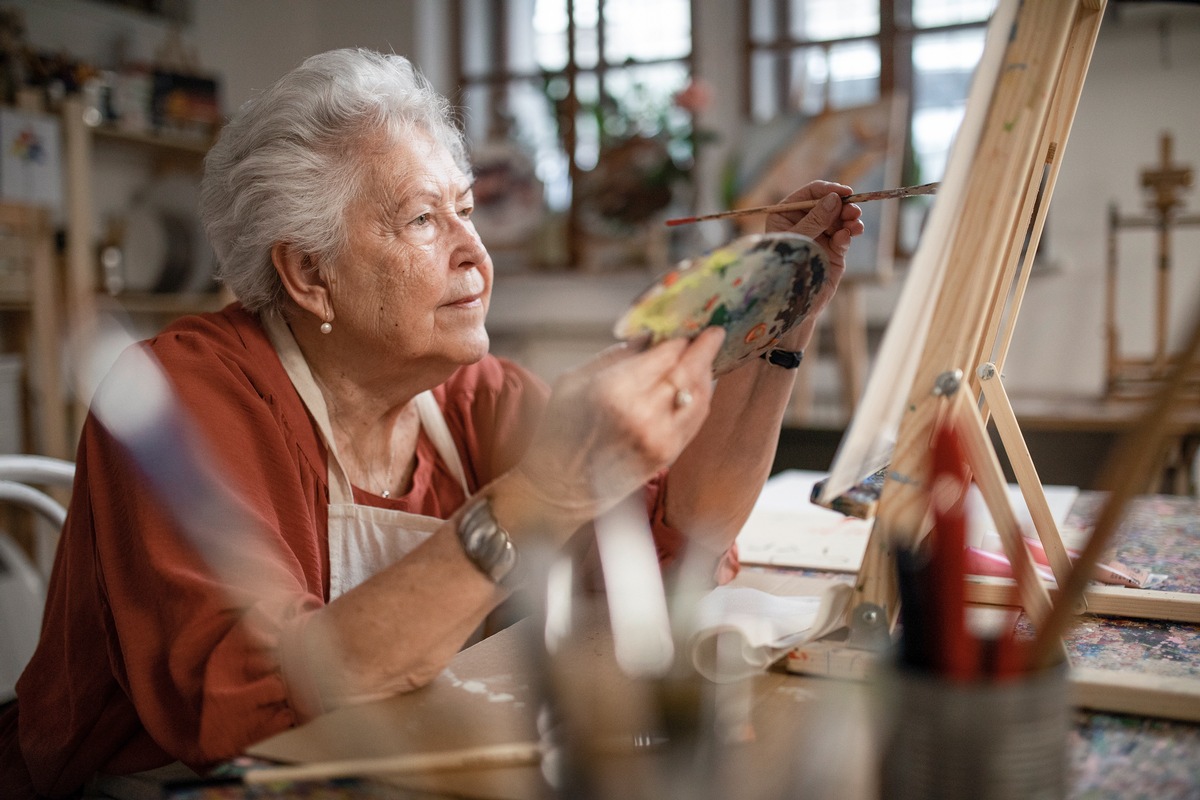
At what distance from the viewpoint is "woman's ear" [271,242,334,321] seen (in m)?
1.20

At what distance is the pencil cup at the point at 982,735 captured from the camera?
493 millimetres

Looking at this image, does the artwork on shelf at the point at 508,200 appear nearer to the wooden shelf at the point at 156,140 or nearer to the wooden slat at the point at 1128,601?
the wooden shelf at the point at 156,140

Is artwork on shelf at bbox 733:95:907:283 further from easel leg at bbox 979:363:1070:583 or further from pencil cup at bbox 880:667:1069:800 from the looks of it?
pencil cup at bbox 880:667:1069:800

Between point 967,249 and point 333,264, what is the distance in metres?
0.75

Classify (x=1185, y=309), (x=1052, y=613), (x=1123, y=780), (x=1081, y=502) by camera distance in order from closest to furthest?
(x=1052, y=613) < (x=1123, y=780) < (x=1081, y=502) < (x=1185, y=309)

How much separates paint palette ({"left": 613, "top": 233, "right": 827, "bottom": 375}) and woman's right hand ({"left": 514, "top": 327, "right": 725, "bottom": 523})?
0.02m

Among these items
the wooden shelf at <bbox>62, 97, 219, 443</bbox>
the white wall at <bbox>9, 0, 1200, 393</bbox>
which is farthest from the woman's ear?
the white wall at <bbox>9, 0, 1200, 393</bbox>

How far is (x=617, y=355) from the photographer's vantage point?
0.81 metres

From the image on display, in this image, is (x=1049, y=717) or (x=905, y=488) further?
(x=905, y=488)

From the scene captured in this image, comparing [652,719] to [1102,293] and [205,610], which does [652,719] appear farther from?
[1102,293]

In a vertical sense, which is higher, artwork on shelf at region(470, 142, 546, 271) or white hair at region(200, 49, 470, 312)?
artwork on shelf at region(470, 142, 546, 271)

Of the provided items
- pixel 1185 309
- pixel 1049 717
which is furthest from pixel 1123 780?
pixel 1185 309

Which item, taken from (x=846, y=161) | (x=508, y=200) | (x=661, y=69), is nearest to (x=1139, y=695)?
(x=846, y=161)

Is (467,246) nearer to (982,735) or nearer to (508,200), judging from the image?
(982,735)
